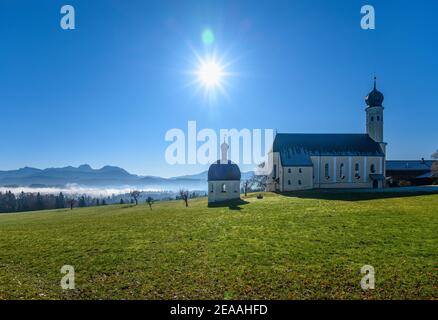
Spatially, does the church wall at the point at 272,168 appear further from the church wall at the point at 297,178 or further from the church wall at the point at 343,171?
the church wall at the point at 343,171

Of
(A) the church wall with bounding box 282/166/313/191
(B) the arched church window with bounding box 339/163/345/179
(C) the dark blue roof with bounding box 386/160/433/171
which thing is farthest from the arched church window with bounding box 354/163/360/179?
(C) the dark blue roof with bounding box 386/160/433/171

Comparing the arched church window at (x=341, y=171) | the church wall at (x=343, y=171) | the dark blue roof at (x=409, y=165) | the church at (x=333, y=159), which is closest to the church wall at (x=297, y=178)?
the church at (x=333, y=159)

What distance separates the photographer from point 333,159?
186ft

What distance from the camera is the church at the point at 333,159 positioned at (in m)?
55.0

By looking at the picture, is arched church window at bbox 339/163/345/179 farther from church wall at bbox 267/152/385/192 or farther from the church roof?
the church roof

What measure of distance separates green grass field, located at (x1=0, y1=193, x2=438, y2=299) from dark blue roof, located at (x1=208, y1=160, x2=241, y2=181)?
Answer: 2512 cm

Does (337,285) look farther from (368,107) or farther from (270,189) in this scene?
(368,107)

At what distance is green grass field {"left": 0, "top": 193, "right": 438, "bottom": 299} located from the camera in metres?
9.40

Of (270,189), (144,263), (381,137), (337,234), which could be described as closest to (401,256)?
(337,234)

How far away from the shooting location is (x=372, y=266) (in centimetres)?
1101

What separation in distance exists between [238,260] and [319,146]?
51.1 m

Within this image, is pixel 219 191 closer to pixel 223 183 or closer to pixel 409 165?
pixel 223 183

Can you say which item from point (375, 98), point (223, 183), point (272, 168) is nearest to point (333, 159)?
point (272, 168)
